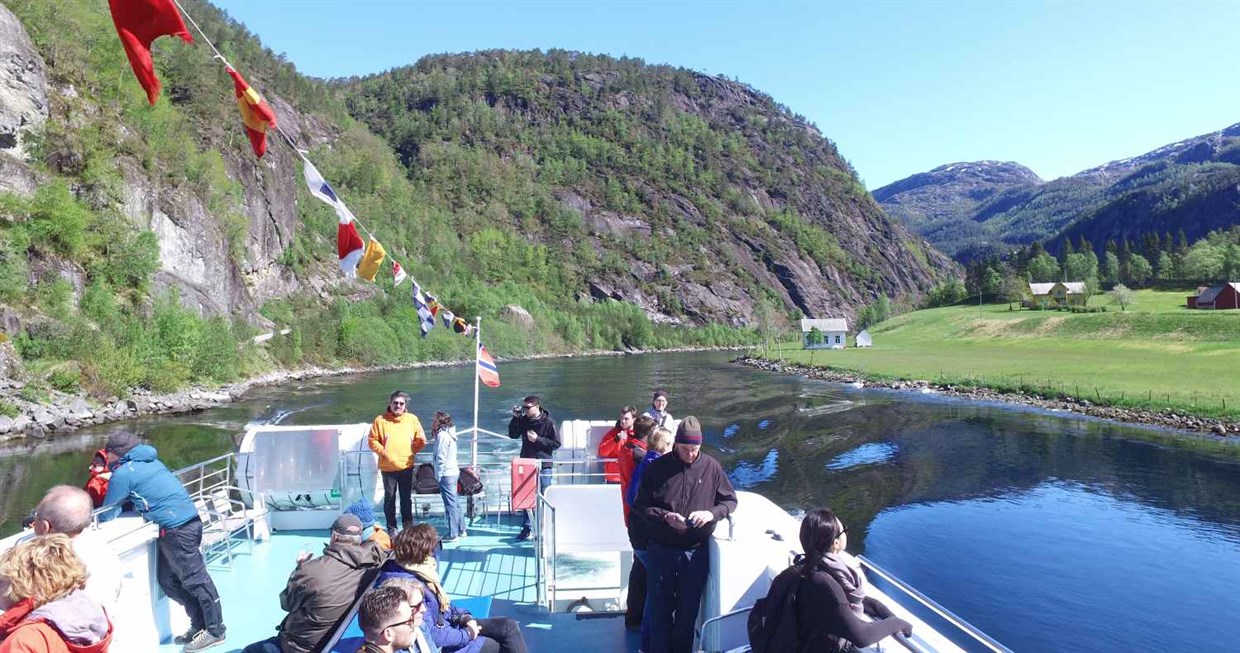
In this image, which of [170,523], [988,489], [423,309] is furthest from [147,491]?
[988,489]

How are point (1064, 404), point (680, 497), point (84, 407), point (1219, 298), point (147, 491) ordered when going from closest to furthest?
point (680, 497) → point (147, 491) → point (84, 407) → point (1064, 404) → point (1219, 298)

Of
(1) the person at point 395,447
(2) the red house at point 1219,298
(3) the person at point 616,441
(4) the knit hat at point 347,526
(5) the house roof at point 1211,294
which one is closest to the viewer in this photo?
(4) the knit hat at point 347,526

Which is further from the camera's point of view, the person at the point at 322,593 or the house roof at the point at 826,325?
the house roof at the point at 826,325

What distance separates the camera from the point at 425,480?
8.56 metres

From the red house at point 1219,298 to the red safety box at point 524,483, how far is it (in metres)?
89.1

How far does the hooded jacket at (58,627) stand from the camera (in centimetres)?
279

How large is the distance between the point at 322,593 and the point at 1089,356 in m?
59.5

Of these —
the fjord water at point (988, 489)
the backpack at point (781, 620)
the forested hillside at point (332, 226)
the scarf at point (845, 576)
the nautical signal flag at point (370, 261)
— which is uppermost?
the forested hillside at point (332, 226)

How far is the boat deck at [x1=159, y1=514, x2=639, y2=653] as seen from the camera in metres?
5.78

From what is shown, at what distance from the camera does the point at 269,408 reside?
35094 millimetres

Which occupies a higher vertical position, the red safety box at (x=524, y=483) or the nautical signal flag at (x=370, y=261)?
the nautical signal flag at (x=370, y=261)

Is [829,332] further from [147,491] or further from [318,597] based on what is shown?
[318,597]

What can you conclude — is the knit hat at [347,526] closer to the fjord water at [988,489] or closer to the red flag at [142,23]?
the red flag at [142,23]

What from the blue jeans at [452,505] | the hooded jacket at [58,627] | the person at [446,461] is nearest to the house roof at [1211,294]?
the blue jeans at [452,505]
